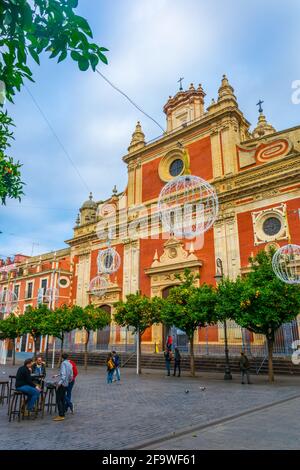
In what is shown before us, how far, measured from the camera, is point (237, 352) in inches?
798

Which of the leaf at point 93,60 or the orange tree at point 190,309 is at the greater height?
the leaf at point 93,60

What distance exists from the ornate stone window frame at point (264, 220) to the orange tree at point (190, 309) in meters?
6.29

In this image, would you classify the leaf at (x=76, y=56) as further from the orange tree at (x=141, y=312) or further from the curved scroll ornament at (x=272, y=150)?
the curved scroll ornament at (x=272, y=150)

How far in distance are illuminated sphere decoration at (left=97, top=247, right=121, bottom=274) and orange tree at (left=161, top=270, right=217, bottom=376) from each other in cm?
1103

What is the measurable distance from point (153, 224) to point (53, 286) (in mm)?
11999

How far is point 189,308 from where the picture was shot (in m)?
16.7

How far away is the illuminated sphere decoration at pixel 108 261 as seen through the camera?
28872 millimetres

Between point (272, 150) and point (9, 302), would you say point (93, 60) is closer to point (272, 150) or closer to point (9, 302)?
point (272, 150)

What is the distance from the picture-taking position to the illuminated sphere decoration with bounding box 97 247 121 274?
94.7 feet

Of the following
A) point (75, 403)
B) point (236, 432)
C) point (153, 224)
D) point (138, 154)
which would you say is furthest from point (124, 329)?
point (236, 432)

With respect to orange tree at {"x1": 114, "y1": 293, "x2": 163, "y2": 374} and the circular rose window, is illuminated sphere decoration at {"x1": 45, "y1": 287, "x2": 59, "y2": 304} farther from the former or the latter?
the circular rose window

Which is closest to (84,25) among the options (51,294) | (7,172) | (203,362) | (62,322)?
(7,172)

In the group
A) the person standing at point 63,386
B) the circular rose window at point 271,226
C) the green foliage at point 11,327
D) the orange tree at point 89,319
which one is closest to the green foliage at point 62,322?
the orange tree at point 89,319

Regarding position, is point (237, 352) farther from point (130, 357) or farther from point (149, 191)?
point (149, 191)
